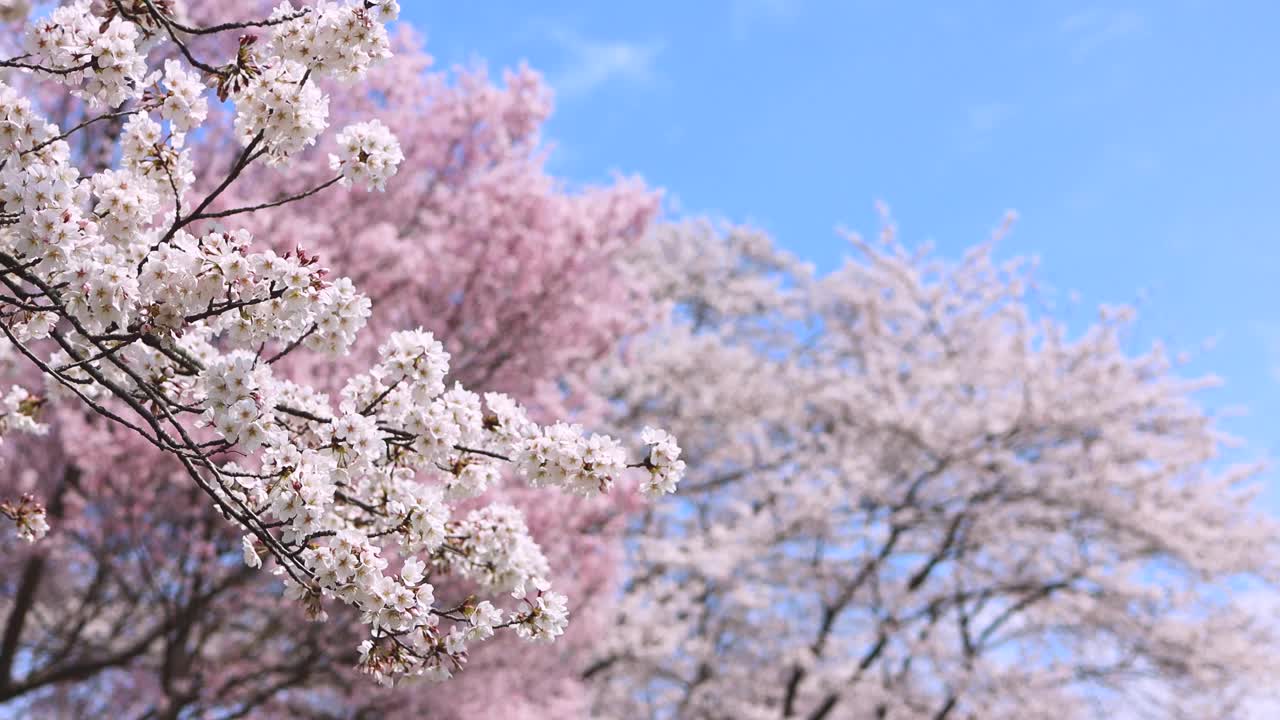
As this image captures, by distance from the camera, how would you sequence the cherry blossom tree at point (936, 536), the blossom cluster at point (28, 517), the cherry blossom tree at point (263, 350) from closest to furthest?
the cherry blossom tree at point (263, 350), the blossom cluster at point (28, 517), the cherry blossom tree at point (936, 536)

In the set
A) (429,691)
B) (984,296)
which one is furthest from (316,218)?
(984,296)

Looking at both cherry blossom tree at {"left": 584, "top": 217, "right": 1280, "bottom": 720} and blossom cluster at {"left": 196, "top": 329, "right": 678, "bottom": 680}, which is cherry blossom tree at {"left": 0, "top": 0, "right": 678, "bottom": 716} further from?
cherry blossom tree at {"left": 584, "top": 217, "right": 1280, "bottom": 720}

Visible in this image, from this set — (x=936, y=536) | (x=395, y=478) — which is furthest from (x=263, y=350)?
(x=936, y=536)

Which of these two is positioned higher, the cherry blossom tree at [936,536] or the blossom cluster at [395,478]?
the cherry blossom tree at [936,536]

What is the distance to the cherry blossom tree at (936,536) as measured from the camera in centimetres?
1330

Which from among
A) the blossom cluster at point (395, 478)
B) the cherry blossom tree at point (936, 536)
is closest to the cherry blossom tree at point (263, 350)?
the blossom cluster at point (395, 478)

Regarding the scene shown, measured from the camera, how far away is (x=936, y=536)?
13945 mm

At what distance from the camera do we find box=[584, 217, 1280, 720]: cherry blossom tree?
524 inches

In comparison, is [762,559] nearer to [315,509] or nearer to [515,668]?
[515,668]

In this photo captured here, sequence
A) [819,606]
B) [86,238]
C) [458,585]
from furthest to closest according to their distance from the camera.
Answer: [819,606] → [458,585] → [86,238]

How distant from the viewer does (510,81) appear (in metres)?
10.5

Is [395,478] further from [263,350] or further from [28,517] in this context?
[28,517]

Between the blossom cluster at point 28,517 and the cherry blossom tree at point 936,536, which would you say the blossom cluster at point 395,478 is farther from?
the cherry blossom tree at point 936,536

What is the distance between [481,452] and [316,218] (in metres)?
5.65
